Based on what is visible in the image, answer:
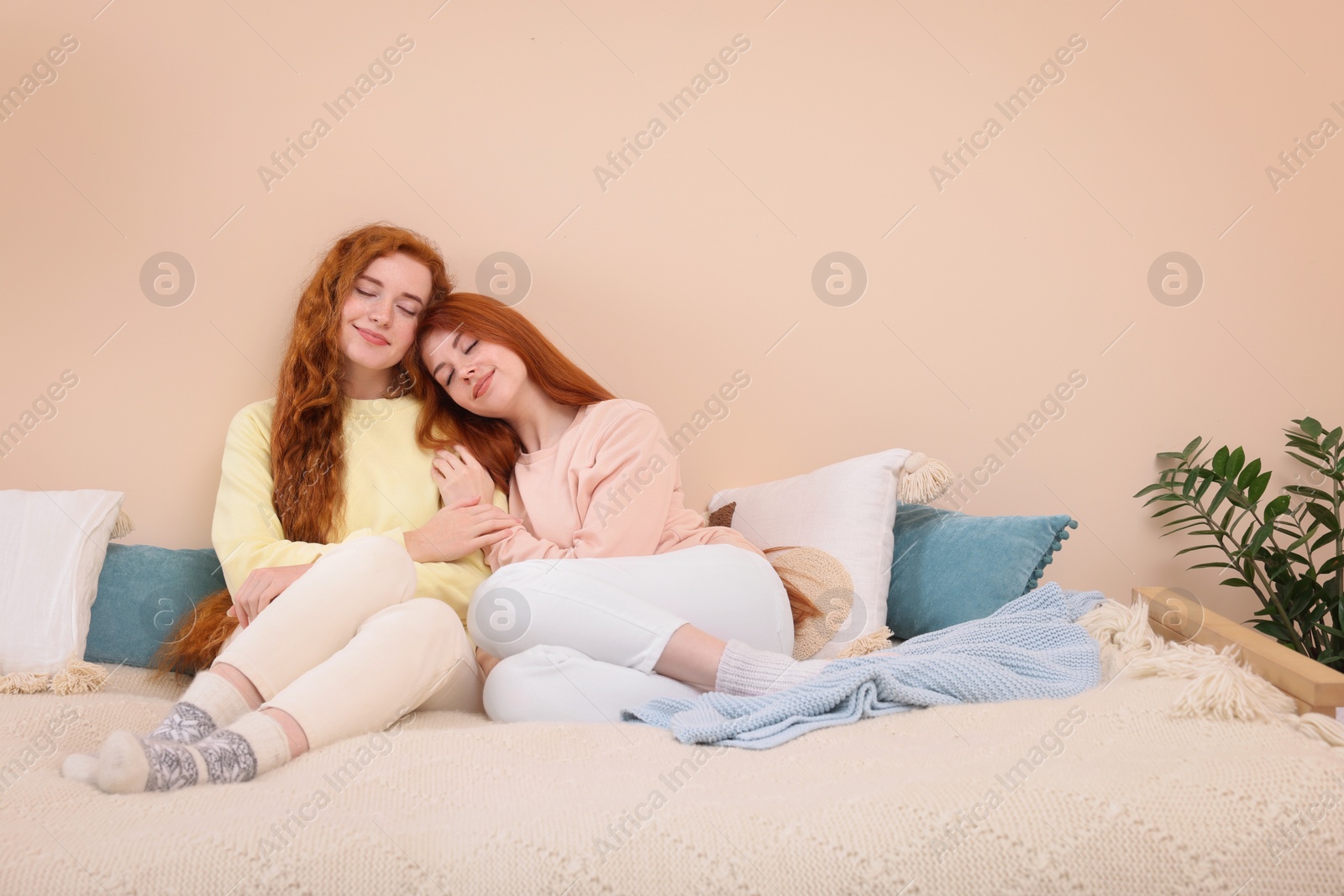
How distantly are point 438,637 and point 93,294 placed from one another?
126 centimetres

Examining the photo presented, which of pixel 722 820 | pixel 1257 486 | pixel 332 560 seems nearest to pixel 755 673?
pixel 722 820

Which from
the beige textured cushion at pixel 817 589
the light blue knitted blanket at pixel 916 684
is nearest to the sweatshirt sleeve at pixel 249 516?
the light blue knitted blanket at pixel 916 684

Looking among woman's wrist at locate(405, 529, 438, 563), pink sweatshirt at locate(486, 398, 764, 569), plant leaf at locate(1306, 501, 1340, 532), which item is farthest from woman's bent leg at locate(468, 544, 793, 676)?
plant leaf at locate(1306, 501, 1340, 532)

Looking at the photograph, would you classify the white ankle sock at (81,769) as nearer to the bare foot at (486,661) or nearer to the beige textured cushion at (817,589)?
the bare foot at (486,661)

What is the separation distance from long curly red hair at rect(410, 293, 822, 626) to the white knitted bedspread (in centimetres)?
85

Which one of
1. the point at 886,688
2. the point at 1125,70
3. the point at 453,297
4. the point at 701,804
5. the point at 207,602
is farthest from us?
the point at 1125,70

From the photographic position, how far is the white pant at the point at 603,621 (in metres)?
1.33

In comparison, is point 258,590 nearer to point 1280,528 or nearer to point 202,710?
point 202,710

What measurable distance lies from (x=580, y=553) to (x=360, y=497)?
49 centimetres

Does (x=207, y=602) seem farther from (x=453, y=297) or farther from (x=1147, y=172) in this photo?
(x=1147, y=172)

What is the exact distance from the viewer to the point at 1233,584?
2014 millimetres

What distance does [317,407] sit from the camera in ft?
5.91

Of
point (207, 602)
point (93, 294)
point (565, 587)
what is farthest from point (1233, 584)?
point (93, 294)

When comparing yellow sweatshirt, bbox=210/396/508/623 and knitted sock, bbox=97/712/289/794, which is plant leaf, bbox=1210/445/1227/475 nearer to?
yellow sweatshirt, bbox=210/396/508/623
